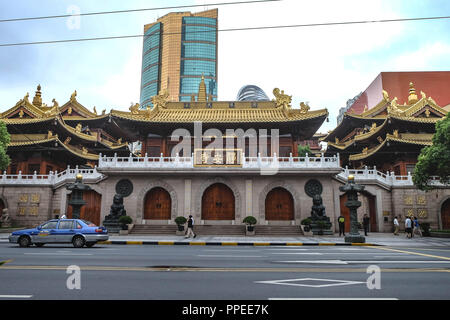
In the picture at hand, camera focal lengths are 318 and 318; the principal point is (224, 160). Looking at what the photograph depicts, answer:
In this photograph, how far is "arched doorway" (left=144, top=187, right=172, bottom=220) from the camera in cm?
2448

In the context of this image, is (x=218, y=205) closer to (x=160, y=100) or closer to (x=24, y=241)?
(x=160, y=100)

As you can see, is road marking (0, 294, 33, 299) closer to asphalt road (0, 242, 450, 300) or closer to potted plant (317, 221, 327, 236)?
asphalt road (0, 242, 450, 300)

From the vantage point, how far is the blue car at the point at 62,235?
13891 millimetres

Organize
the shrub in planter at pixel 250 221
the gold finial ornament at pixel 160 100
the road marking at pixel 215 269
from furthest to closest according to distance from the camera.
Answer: the gold finial ornament at pixel 160 100, the shrub in planter at pixel 250 221, the road marking at pixel 215 269

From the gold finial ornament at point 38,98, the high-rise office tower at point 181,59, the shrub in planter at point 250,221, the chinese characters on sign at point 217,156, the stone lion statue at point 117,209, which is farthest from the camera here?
the high-rise office tower at point 181,59

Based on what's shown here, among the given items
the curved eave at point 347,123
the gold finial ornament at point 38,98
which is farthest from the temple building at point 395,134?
the gold finial ornament at point 38,98

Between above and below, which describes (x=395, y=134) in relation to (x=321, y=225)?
above

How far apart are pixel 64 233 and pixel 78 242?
80 cm

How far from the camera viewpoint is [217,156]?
2500cm

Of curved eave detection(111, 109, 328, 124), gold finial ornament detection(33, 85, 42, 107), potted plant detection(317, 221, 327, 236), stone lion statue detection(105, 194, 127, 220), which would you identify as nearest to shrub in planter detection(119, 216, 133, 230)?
stone lion statue detection(105, 194, 127, 220)

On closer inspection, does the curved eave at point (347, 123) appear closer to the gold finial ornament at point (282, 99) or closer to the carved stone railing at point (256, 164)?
the gold finial ornament at point (282, 99)

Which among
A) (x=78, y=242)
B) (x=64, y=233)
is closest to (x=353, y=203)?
(x=78, y=242)

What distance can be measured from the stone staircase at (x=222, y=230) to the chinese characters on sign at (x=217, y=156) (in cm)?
496

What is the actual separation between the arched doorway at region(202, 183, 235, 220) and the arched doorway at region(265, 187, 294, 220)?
2.76m
